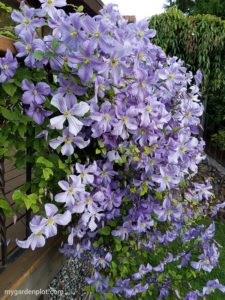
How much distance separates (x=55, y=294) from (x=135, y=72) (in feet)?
5.25

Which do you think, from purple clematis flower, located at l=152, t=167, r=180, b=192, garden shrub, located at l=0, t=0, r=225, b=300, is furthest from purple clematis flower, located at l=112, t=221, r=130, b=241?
purple clematis flower, located at l=152, t=167, r=180, b=192

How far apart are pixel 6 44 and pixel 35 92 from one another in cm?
19

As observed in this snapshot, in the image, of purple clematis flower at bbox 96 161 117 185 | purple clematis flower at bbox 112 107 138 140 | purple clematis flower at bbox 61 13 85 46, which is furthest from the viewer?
purple clematis flower at bbox 96 161 117 185

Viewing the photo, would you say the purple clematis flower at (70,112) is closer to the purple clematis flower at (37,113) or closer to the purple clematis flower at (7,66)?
the purple clematis flower at (37,113)

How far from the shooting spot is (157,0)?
19734 millimetres

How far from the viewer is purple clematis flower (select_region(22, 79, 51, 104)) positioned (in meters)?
1.17

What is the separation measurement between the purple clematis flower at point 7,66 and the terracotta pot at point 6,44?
0.18 ft

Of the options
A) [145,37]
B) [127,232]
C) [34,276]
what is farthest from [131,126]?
[34,276]

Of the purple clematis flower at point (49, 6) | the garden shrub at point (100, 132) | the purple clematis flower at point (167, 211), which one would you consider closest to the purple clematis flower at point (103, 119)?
the garden shrub at point (100, 132)

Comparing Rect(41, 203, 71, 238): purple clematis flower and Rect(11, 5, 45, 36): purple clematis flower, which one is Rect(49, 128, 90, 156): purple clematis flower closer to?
Rect(41, 203, 71, 238): purple clematis flower

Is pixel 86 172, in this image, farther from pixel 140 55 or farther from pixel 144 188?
pixel 140 55

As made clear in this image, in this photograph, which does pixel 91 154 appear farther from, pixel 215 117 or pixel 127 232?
pixel 215 117

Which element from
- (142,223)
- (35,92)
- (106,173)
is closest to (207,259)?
(142,223)

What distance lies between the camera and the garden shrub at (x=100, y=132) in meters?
1.19
